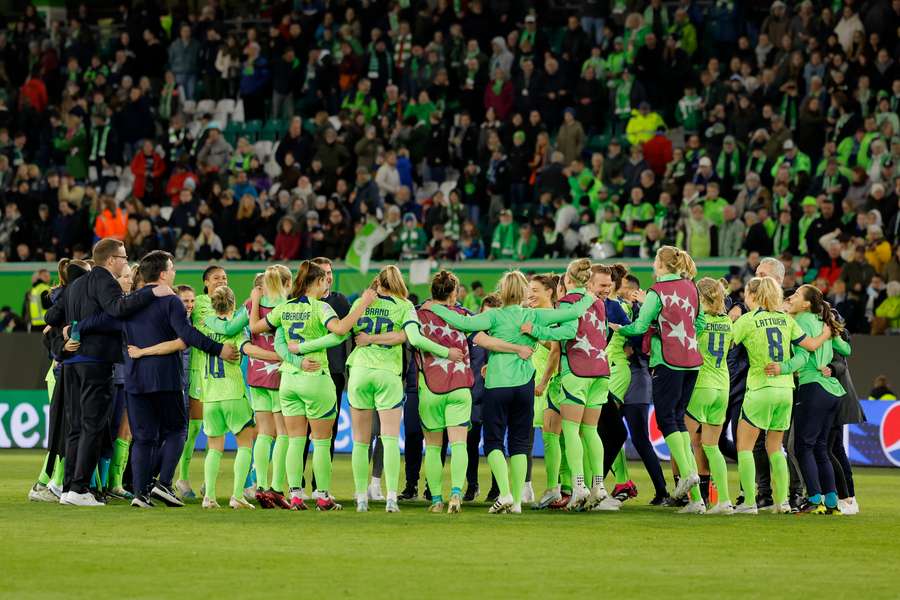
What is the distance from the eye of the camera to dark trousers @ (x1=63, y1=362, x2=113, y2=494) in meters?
13.5

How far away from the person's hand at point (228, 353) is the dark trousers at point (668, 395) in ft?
12.1

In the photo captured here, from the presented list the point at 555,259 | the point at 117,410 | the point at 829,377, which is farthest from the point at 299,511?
the point at 555,259

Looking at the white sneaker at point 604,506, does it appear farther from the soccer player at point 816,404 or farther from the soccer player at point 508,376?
the soccer player at point 816,404

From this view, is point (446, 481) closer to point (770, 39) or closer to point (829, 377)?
point (829, 377)

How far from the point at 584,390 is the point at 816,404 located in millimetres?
2131

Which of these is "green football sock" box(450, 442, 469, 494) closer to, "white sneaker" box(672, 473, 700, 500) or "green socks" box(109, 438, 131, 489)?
"white sneaker" box(672, 473, 700, 500)

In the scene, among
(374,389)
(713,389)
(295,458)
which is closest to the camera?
(374,389)

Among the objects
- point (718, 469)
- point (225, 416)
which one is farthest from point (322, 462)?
point (718, 469)

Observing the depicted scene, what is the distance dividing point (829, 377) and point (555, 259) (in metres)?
10.5

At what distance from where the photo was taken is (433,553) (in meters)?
10.4

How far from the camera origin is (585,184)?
25953mm

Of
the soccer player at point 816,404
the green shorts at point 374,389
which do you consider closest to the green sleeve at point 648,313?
the soccer player at point 816,404

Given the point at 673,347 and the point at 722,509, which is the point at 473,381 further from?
the point at 722,509

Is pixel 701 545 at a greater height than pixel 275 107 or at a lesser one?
lesser
